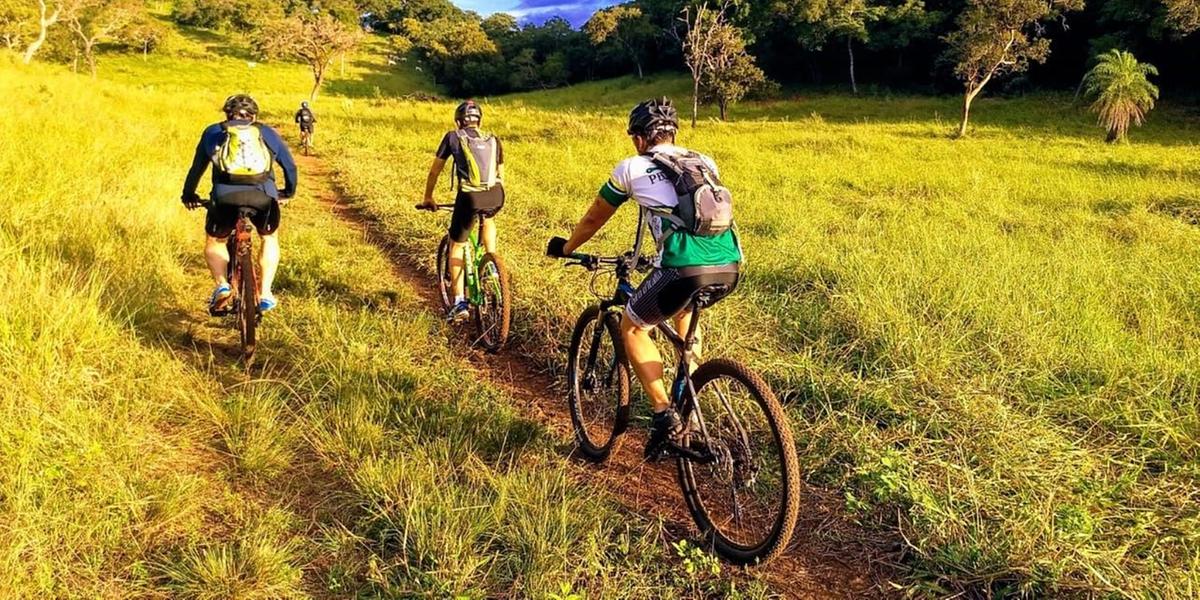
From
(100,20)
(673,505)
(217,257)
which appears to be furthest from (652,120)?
(100,20)

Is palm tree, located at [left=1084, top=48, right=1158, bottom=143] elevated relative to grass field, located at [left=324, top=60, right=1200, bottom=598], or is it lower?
elevated

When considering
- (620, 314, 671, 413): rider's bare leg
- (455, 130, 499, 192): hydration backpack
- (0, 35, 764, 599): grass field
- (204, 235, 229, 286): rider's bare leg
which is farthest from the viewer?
(455, 130, 499, 192): hydration backpack

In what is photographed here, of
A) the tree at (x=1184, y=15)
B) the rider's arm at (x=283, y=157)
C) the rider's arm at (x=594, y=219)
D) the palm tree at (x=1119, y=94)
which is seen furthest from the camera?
the tree at (x=1184, y=15)

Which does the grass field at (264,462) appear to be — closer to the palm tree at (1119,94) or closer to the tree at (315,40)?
the palm tree at (1119,94)

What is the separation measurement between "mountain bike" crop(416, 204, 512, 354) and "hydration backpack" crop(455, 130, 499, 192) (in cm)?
35

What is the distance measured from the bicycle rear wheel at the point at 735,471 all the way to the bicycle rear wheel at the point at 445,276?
3.44m

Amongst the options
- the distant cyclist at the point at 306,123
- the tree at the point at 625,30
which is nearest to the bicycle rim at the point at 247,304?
the distant cyclist at the point at 306,123

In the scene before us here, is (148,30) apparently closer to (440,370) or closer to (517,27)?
(517,27)

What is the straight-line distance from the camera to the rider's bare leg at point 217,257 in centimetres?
492

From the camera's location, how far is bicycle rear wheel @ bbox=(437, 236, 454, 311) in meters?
5.99

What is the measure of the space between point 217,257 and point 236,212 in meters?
0.46

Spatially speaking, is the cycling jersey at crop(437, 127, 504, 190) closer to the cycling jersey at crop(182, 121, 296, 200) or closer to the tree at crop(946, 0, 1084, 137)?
the cycling jersey at crop(182, 121, 296, 200)

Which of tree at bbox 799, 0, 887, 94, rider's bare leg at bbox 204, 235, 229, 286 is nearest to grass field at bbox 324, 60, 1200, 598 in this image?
rider's bare leg at bbox 204, 235, 229, 286

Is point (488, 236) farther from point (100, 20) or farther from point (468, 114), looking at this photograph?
point (100, 20)
